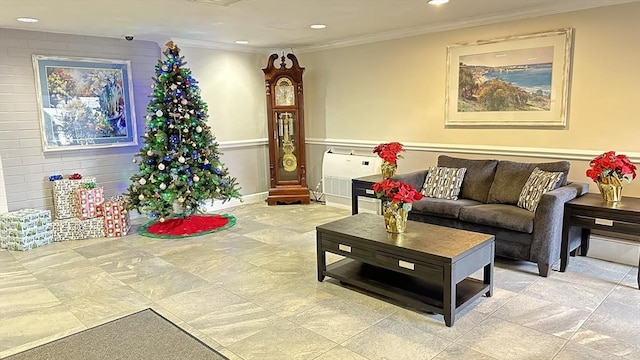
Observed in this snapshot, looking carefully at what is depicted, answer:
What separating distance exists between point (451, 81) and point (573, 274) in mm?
2430

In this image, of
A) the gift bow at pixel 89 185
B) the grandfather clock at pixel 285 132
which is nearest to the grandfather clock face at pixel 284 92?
the grandfather clock at pixel 285 132

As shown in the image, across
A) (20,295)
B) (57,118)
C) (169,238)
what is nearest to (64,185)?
(57,118)

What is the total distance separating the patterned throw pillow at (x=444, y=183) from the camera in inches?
179

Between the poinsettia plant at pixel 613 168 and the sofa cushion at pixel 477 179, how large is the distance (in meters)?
0.98

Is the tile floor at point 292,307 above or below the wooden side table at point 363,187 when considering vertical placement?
below

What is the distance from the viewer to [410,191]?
320 cm

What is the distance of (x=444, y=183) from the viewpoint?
461 cm

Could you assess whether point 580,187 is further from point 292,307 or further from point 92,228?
point 92,228

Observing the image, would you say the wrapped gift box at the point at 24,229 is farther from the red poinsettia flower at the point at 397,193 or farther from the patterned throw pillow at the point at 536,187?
the patterned throw pillow at the point at 536,187

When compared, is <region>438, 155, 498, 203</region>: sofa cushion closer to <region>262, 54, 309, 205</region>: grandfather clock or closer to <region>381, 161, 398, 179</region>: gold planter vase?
<region>381, 161, 398, 179</region>: gold planter vase

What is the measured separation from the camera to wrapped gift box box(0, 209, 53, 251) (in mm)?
4566

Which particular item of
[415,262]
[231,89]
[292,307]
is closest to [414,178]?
[415,262]

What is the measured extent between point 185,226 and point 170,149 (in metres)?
0.95

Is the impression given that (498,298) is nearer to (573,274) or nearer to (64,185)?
(573,274)
